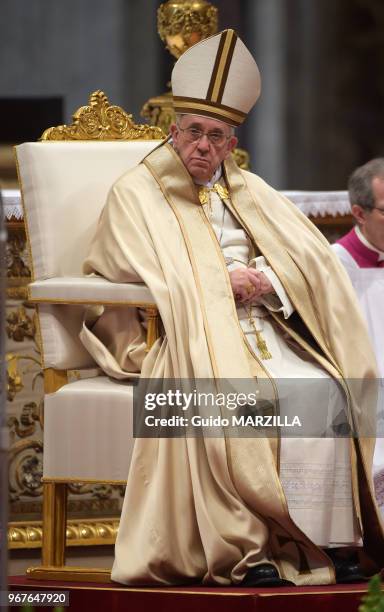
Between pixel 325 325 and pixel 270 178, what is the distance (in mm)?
4257

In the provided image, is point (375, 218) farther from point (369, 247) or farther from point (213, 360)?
point (213, 360)

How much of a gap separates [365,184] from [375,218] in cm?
13

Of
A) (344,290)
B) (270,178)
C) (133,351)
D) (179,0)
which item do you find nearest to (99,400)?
(133,351)

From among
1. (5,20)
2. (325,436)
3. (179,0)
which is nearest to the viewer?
(325,436)

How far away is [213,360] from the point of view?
17.4 ft

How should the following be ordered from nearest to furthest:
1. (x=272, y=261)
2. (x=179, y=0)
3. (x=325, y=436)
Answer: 1. (x=325, y=436)
2. (x=272, y=261)
3. (x=179, y=0)

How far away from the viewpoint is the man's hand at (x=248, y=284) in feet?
18.1

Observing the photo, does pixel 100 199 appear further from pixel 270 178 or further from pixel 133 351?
pixel 270 178

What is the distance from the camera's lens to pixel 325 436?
17.3 ft

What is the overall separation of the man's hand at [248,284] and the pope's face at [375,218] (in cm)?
85

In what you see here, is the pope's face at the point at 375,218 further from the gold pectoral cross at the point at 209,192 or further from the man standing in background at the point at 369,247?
the gold pectoral cross at the point at 209,192

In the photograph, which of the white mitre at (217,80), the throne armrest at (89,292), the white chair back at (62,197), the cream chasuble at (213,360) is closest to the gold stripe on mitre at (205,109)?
the white mitre at (217,80)

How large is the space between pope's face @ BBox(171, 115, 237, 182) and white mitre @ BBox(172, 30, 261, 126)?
4 cm

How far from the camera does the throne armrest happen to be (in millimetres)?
5344
